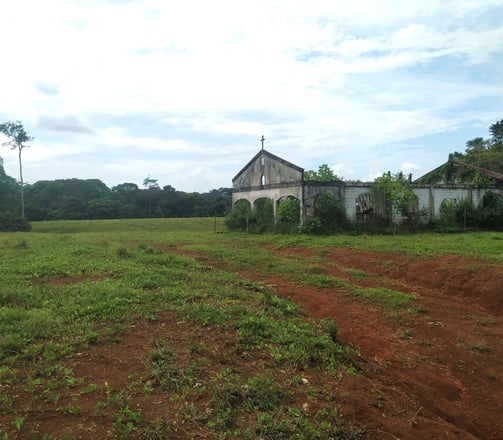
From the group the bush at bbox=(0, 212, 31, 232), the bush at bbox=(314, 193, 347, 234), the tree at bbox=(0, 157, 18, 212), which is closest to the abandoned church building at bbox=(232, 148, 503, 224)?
the bush at bbox=(314, 193, 347, 234)

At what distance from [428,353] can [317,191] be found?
15.6 meters

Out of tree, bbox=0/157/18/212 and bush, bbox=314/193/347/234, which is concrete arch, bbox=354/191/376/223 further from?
tree, bbox=0/157/18/212

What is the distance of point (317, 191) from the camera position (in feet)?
68.8

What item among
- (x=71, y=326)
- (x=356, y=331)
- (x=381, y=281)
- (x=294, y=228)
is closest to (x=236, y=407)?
(x=71, y=326)

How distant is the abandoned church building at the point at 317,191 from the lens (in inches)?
826

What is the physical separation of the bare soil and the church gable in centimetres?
1378

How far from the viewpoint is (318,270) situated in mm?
10648

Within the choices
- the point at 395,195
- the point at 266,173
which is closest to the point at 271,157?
the point at 266,173

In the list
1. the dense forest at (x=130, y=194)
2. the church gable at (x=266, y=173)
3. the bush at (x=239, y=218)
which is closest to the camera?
the church gable at (x=266, y=173)

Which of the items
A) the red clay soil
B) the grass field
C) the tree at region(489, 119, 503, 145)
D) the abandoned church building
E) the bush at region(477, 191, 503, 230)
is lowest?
the red clay soil

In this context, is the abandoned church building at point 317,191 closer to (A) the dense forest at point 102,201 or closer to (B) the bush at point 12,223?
(B) the bush at point 12,223

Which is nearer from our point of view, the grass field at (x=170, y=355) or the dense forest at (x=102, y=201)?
the grass field at (x=170, y=355)

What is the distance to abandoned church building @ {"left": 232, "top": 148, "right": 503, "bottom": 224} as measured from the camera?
21.0 metres

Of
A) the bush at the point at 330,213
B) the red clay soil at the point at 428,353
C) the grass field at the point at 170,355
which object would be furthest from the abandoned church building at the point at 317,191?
the grass field at the point at 170,355
